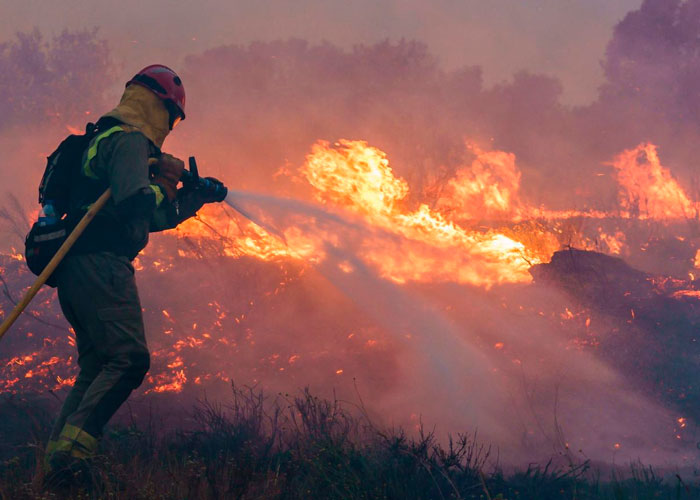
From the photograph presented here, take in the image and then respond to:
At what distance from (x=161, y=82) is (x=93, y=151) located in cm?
75

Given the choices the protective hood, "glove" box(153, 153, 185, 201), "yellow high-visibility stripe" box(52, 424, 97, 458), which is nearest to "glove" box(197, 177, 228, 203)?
"glove" box(153, 153, 185, 201)

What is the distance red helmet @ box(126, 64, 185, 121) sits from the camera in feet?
12.2

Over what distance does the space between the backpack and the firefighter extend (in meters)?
0.06

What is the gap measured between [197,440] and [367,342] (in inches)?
181

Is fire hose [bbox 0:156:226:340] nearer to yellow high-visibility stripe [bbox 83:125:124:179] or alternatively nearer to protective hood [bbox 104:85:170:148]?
yellow high-visibility stripe [bbox 83:125:124:179]

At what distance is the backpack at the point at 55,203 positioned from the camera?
3215 millimetres

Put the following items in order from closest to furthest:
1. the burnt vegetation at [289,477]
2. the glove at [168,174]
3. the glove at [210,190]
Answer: the burnt vegetation at [289,477] → the glove at [168,174] → the glove at [210,190]

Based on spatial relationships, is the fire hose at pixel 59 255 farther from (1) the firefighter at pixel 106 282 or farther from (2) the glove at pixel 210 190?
(2) the glove at pixel 210 190

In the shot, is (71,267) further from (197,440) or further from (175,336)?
(175,336)

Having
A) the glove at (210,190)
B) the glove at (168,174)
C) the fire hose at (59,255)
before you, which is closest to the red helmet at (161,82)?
the glove at (168,174)

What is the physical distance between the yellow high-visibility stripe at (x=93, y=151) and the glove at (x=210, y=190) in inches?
28.8

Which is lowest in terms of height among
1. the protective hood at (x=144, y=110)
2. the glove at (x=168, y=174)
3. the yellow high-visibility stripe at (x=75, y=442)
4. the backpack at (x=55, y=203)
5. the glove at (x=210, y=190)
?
the yellow high-visibility stripe at (x=75, y=442)

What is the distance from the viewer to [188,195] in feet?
12.8

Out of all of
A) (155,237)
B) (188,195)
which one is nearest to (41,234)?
(188,195)
